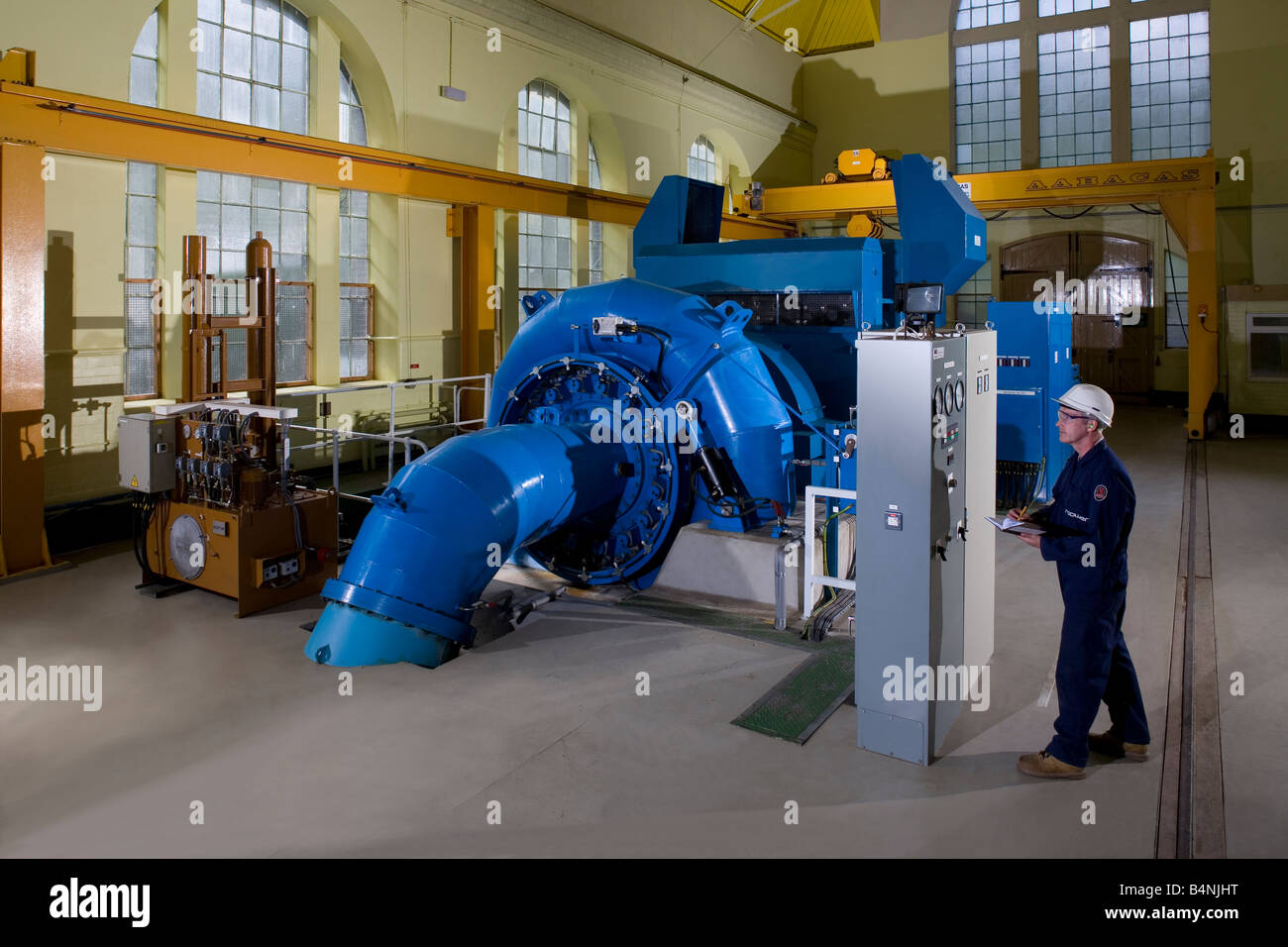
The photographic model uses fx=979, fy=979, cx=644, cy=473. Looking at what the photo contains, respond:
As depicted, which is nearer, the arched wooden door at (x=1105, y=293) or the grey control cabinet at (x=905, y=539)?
the grey control cabinet at (x=905, y=539)

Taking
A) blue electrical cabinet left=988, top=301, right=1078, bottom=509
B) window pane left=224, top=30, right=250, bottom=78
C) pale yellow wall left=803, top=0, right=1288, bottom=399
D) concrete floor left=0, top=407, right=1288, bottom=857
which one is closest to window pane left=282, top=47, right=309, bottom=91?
window pane left=224, top=30, right=250, bottom=78

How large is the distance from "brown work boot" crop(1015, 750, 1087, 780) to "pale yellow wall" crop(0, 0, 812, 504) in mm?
6696

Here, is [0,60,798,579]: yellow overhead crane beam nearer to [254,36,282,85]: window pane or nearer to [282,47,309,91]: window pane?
[254,36,282,85]: window pane

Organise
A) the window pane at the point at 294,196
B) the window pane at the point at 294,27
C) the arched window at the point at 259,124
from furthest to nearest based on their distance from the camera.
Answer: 1. the window pane at the point at 294,196
2. the window pane at the point at 294,27
3. the arched window at the point at 259,124

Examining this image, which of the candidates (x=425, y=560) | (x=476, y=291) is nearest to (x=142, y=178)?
(x=476, y=291)

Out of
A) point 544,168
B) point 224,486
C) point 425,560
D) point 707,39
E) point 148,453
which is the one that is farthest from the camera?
point 707,39

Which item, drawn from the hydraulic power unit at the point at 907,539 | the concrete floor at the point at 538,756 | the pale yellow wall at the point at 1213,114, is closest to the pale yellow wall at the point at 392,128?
the pale yellow wall at the point at 1213,114

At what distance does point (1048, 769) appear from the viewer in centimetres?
355

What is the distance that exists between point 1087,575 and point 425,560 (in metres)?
2.79

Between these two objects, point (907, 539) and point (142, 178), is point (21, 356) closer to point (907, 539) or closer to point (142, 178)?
point (142, 178)

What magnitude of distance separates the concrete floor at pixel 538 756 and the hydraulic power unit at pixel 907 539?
0.23m

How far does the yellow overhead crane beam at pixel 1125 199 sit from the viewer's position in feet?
38.8

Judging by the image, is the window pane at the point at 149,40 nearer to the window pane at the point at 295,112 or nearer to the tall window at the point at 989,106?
the window pane at the point at 295,112

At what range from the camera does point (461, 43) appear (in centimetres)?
1067
